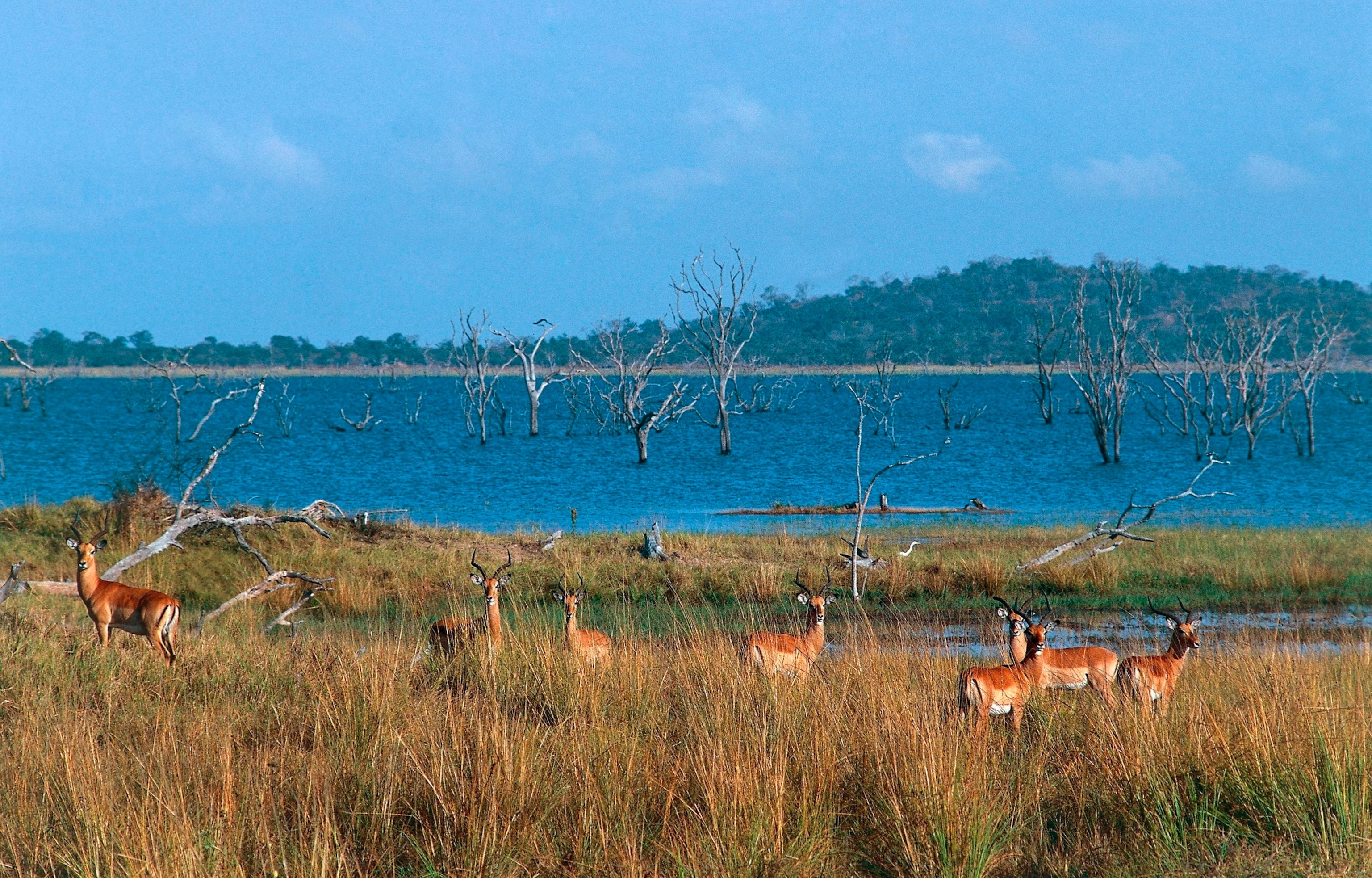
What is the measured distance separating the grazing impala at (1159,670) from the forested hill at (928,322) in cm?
13370

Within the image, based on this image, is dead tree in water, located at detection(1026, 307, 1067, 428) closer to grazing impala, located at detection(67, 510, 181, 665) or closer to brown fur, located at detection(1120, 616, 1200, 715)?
brown fur, located at detection(1120, 616, 1200, 715)

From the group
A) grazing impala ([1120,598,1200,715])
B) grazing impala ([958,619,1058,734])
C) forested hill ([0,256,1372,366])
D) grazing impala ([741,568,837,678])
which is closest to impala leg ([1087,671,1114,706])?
grazing impala ([1120,598,1200,715])

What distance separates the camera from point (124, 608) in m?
8.71

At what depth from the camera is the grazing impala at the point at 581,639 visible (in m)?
8.28

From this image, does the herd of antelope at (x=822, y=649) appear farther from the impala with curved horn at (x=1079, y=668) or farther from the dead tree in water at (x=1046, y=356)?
the dead tree in water at (x=1046, y=356)

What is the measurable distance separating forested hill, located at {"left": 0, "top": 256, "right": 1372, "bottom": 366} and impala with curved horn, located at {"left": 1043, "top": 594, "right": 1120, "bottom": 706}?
134 meters

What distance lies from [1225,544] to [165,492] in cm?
1782

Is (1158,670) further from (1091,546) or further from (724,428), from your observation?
(724,428)

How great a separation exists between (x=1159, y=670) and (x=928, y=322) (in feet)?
554

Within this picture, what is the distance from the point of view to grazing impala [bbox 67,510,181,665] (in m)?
8.48

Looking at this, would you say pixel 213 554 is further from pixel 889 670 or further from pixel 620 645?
pixel 889 670

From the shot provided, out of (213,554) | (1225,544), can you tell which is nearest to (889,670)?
(213,554)

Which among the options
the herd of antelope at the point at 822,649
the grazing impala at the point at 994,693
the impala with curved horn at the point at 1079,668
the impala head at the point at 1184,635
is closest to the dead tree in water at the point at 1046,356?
the impala head at the point at 1184,635

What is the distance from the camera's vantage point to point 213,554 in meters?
16.8
